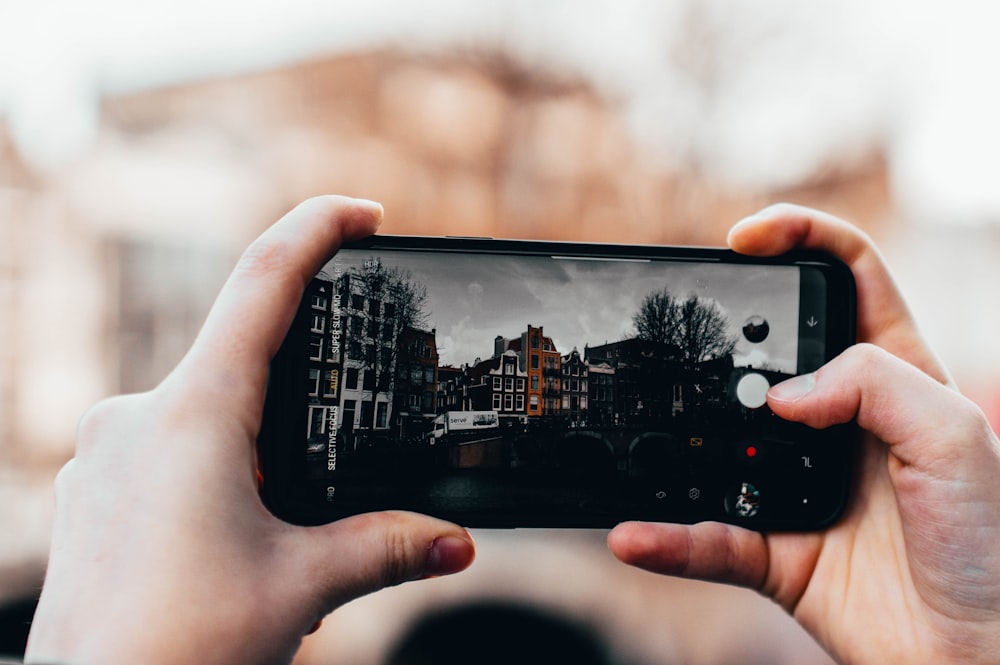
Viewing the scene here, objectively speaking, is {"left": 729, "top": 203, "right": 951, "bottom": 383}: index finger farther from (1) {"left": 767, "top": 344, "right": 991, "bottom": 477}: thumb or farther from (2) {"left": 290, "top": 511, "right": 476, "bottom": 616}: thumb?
(2) {"left": 290, "top": 511, "right": 476, "bottom": 616}: thumb

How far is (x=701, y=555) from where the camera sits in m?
0.57

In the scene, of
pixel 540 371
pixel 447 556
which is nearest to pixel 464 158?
pixel 540 371

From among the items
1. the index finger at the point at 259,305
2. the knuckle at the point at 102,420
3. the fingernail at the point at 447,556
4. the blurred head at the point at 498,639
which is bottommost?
the blurred head at the point at 498,639

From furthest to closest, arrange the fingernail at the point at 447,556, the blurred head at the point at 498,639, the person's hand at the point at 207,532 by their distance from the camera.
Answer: the blurred head at the point at 498,639 → the fingernail at the point at 447,556 → the person's hand at the point at 207,532

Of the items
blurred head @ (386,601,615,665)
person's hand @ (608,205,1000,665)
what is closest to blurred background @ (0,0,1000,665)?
blurred head @ (386,601,615,665)

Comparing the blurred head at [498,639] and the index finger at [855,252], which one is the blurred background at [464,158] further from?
the index finger at [855,252]

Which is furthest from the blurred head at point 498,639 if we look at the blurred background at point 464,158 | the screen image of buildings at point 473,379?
the screen image of buildings at point 473,379

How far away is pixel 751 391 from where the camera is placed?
572 mm

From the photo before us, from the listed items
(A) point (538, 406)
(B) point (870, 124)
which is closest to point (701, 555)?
(A) point (538, 406)

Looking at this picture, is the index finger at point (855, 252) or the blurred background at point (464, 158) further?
the blurred background at point (464, 158)

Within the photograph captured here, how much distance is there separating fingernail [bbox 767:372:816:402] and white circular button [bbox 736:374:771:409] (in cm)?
1

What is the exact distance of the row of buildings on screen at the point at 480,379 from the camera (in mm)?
536

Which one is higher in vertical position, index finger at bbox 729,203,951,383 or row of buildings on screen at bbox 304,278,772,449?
index finger at bbox 729,203,951,383

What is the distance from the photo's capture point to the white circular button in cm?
57
